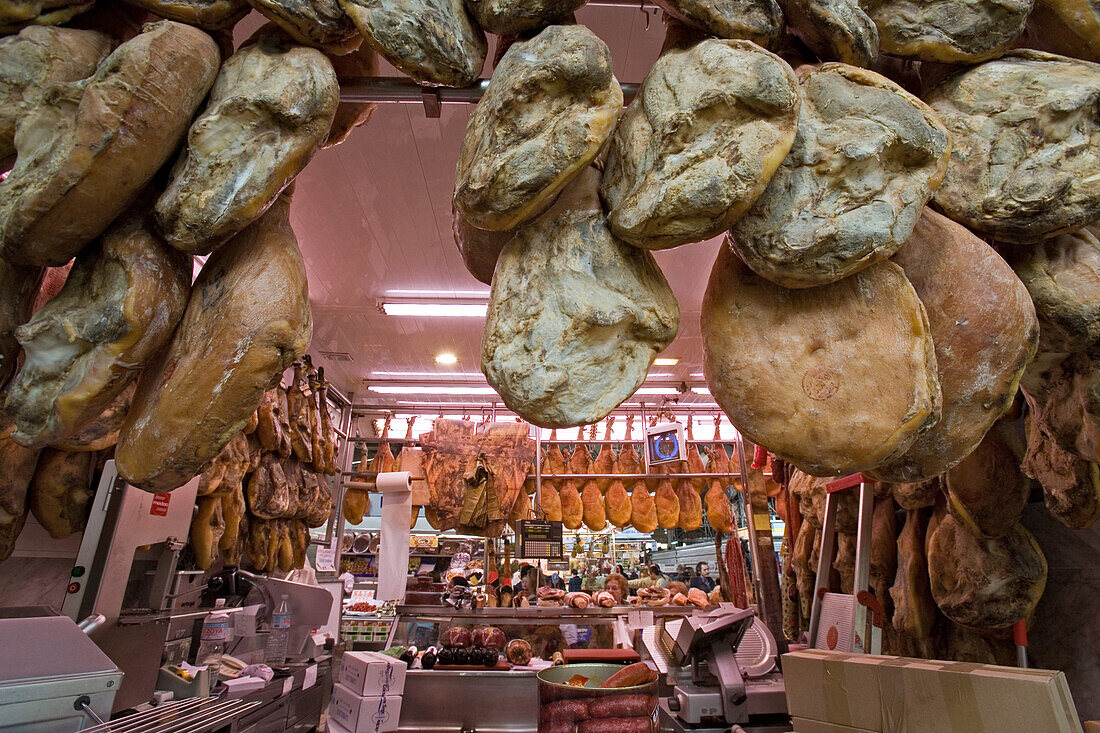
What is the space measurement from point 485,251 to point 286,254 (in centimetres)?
36

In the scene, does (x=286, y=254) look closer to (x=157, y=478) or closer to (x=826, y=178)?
(x=157, y=478)

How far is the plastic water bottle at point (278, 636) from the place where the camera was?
14.7 feet

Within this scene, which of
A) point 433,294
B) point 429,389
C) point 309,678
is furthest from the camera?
point 429,389

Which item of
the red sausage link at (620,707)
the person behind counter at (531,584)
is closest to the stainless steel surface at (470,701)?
the person behind counter at (531,584)

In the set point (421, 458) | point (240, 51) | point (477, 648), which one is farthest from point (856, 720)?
point (421, 458)

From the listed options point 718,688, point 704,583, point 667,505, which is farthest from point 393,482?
point 704,583

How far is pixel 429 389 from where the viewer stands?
277 inches

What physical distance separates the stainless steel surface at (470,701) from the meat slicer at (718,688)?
1.31 m

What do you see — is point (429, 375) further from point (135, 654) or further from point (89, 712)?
point (89, 712)

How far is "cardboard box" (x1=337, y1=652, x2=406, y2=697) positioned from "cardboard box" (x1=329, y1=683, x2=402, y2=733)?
0.10ft

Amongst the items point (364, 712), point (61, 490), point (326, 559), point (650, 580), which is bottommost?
point (364, 712)

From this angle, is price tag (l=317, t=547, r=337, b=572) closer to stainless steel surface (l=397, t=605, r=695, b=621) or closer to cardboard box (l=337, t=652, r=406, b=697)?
stainless steel surface (l=397, t=605, r=695, b=621)

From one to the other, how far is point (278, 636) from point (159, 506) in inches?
70.6

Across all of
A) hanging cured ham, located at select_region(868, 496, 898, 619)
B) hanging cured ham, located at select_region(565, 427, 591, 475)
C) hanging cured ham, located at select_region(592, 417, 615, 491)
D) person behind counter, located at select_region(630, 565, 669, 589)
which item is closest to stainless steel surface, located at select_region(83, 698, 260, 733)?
hanging cured ham, located at select_region(868, 496, 898, 619)
